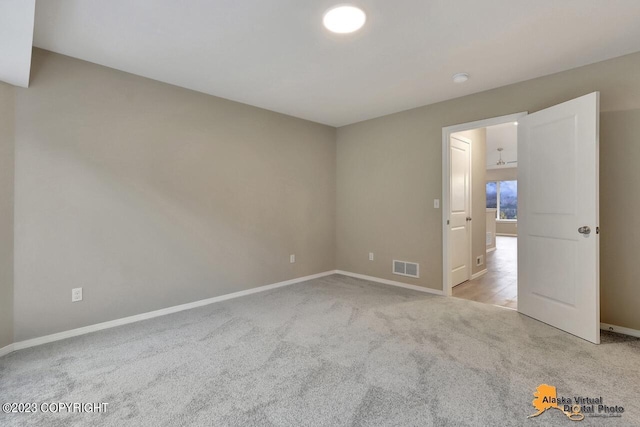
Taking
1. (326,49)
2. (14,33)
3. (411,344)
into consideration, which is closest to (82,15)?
(14,33)

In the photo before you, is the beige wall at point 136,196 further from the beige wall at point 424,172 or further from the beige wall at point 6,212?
the beige wall at point 424,172

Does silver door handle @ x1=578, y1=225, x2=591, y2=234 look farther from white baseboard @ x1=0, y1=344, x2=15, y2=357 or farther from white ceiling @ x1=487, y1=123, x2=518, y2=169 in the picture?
white baseboard @ x1=0, y1=344, x2=15, y2=357

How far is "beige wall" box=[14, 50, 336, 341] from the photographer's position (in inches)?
96.6

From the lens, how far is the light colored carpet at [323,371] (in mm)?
1625

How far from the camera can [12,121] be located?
91.6 inches

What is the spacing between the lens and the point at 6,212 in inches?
90.7

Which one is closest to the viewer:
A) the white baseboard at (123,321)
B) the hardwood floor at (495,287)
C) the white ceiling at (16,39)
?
the white ceiling at (16,39)

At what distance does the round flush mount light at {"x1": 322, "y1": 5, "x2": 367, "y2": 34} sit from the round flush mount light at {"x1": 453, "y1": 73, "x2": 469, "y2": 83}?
1327 millimetres

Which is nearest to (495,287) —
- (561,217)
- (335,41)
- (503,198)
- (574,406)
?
(561,217)

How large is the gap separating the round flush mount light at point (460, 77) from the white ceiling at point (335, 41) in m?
0.06

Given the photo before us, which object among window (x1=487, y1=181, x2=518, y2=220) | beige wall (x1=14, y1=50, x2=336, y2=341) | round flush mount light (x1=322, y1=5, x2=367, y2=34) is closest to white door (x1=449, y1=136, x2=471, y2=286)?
beige wall (x1=14, y1=50, x2=336, y2=341)

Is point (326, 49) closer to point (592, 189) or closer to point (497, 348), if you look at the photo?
point (592, 189)

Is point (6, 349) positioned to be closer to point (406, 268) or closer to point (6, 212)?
point (6, 212)

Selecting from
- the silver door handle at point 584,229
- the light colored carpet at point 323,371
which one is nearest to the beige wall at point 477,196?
the light colored carpet at point 323,371
